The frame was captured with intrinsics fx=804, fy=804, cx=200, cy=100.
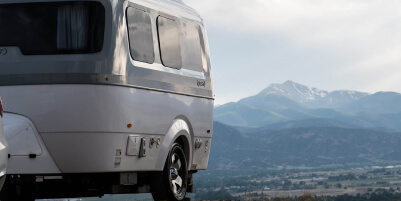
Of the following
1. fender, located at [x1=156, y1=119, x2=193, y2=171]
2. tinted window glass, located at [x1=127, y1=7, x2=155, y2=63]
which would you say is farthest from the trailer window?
fender, located at [x1=156, y1=119, x2=193, y2=171]

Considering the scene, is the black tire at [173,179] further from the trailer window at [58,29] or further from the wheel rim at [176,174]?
the trailer window at [58,29]

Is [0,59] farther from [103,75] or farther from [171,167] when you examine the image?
[171,167]

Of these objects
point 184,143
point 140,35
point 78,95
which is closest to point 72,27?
point 78,95

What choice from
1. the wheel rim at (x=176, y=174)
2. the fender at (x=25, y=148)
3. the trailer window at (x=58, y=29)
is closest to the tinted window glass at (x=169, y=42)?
the wheel rim at (x=176, y=174)

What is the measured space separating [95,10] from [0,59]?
4.64 ft

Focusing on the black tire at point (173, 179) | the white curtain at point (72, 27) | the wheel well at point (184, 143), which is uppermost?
the white curtain at point (72, 27)

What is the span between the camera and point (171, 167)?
13.0 m

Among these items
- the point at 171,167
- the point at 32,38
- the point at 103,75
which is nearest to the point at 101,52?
the point at 103,75

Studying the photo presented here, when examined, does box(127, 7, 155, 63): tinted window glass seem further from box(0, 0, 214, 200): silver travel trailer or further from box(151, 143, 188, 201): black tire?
box(151, 143, 188, 201): black tire

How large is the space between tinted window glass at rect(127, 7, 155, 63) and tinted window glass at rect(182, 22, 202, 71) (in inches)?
59.8

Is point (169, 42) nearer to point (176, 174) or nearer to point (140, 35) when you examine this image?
point (140, 35)

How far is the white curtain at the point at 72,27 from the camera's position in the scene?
34.8 ft

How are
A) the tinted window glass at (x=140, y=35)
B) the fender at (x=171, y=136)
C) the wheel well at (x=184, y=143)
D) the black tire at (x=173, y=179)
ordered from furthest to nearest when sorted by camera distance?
the wheel well at (x=184, y=143) < the black tire at (x=173, y=179) < the fender at (x=171, y=136) < the tinted window glass at (x=140, y=35)

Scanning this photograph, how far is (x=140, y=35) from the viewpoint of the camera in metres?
11.6
